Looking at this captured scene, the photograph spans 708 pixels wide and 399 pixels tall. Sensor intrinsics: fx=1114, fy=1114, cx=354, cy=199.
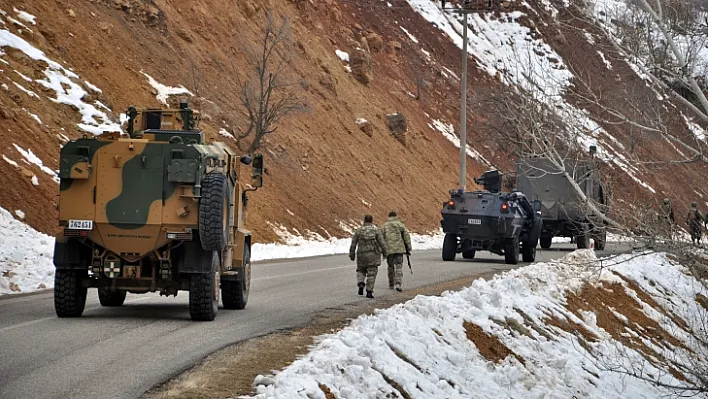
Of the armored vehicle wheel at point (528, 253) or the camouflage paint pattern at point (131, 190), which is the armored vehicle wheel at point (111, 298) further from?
the armored vehicle wheel at point (528, 253)

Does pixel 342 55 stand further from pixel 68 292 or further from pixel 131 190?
pixel 68 292

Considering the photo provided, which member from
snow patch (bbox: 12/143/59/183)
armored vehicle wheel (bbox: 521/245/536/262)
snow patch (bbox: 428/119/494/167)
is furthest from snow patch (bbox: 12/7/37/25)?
snow patch (bbox: 428/119/494/167)

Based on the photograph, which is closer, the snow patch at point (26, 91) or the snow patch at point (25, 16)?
the snow patch at point (26, 91)

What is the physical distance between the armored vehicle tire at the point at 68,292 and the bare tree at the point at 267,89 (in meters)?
26.5

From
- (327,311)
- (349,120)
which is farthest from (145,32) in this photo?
(327,311)

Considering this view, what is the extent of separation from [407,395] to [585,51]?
5.31 m

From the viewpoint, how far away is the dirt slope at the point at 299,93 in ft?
115

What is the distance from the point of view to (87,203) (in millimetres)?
15445

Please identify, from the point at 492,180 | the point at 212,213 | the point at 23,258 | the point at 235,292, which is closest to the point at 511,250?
the point at 492,180

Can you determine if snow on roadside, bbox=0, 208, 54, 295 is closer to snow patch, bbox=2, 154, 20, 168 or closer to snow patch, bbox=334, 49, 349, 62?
snow patch, bbox=2, 154, 20, 168

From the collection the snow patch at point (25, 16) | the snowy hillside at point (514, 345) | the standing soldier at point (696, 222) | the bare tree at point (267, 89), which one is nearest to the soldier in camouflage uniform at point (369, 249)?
the snowy hillside at point (514, 345)

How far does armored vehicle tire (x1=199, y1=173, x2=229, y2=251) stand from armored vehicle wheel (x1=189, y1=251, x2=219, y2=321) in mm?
341

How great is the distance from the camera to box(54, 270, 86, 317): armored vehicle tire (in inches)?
614

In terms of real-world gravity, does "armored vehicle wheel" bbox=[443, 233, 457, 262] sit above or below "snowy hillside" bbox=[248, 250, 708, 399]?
above
